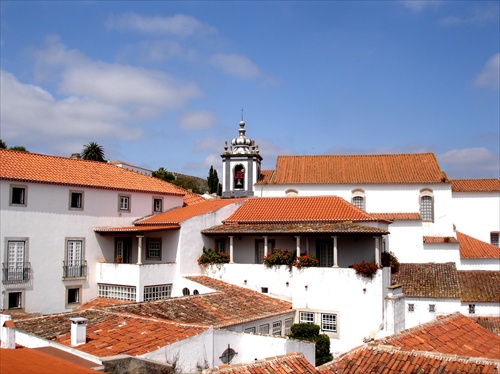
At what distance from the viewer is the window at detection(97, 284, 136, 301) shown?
27.6 metres

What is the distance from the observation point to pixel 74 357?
1323 centimetres

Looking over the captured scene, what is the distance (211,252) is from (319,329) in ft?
26.0

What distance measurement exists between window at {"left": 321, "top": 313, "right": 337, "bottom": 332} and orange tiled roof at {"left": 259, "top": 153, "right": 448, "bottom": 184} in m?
16.4

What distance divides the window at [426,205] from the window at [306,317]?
55.2 feet

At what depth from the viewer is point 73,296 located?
2828cm

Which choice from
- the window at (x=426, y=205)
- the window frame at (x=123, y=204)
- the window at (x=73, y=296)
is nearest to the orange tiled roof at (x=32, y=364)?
the window at (x=73, y=296)

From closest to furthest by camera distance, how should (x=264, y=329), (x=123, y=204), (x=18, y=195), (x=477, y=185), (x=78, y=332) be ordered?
1. (x=78, y=332)
2. (x=264, y=329)
3. (x=18, y=195)
4. (x=123, y=204)
5. (x=477, y=185)

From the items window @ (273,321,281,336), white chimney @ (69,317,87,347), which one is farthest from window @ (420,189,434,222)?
white chimney @ (69,317,87,347)

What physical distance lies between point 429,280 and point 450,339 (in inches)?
752

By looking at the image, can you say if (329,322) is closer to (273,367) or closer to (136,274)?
(136,274)

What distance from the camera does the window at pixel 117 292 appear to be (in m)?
27.6

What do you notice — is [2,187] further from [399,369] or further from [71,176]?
[399,369]

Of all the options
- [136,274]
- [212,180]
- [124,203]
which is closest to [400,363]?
[136,274]

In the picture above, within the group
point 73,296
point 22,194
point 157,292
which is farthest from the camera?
point 73,296
